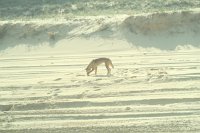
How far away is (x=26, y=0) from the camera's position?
23.8m

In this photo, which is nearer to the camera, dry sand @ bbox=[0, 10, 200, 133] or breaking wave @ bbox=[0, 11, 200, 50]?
dry sand @ bbox=[0, 10, 200, 133]

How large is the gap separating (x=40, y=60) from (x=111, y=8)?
5.63 m

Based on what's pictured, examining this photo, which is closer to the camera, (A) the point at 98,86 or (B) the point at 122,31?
(A) the point at 98,86

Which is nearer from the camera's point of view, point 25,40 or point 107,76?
point 107,76

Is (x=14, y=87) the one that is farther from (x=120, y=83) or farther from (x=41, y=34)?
(x=41, y=34)

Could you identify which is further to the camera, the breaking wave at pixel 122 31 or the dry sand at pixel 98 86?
the breaking wave at pixel 122 31

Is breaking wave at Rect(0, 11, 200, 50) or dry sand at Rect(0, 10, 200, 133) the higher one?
breaking wave at Rect(0, 11, 200, 50)

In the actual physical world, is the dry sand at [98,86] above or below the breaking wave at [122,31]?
below

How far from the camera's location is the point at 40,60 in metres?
15.8

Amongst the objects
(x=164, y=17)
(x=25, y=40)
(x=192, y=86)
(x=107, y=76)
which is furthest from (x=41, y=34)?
(x=192, y=86)

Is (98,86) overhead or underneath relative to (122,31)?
underneath

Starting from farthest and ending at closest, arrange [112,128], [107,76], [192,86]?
[107,76] < [192,86] < [112,128]

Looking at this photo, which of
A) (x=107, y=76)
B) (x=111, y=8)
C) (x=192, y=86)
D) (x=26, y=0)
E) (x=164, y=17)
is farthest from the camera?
(x=26, y=0)

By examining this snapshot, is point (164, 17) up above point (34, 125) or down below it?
above
